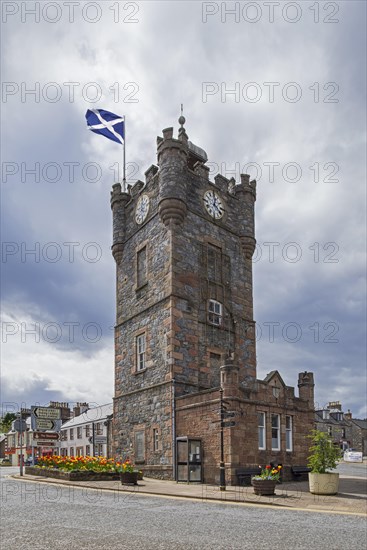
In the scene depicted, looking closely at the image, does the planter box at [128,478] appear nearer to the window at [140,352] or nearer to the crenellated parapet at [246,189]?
the window at [140,352]

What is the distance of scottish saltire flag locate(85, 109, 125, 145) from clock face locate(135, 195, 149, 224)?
363 cm

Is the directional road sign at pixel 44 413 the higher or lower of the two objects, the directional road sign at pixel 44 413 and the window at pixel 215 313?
the lower

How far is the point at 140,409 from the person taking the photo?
29938 mm

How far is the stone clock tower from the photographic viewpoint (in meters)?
24.9

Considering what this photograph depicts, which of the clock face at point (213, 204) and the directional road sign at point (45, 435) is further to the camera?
the clock face at point (213, 204)

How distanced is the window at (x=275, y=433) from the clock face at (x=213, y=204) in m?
12.4

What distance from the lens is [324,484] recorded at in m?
19.5

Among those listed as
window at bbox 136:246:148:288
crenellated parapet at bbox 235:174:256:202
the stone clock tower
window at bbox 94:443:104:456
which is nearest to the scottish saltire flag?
the stone clock tower

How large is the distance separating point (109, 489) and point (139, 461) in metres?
9.08

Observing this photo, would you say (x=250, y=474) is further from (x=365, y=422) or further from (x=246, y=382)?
(x=365, y=422)

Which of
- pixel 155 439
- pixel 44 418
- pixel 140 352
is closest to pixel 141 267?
pixel 140 352

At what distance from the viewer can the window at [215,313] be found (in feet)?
101

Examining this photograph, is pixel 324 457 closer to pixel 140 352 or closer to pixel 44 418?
pixel 44 418

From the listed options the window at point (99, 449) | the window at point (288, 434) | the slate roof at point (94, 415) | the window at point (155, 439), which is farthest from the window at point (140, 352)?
the window at point (99, 449)
